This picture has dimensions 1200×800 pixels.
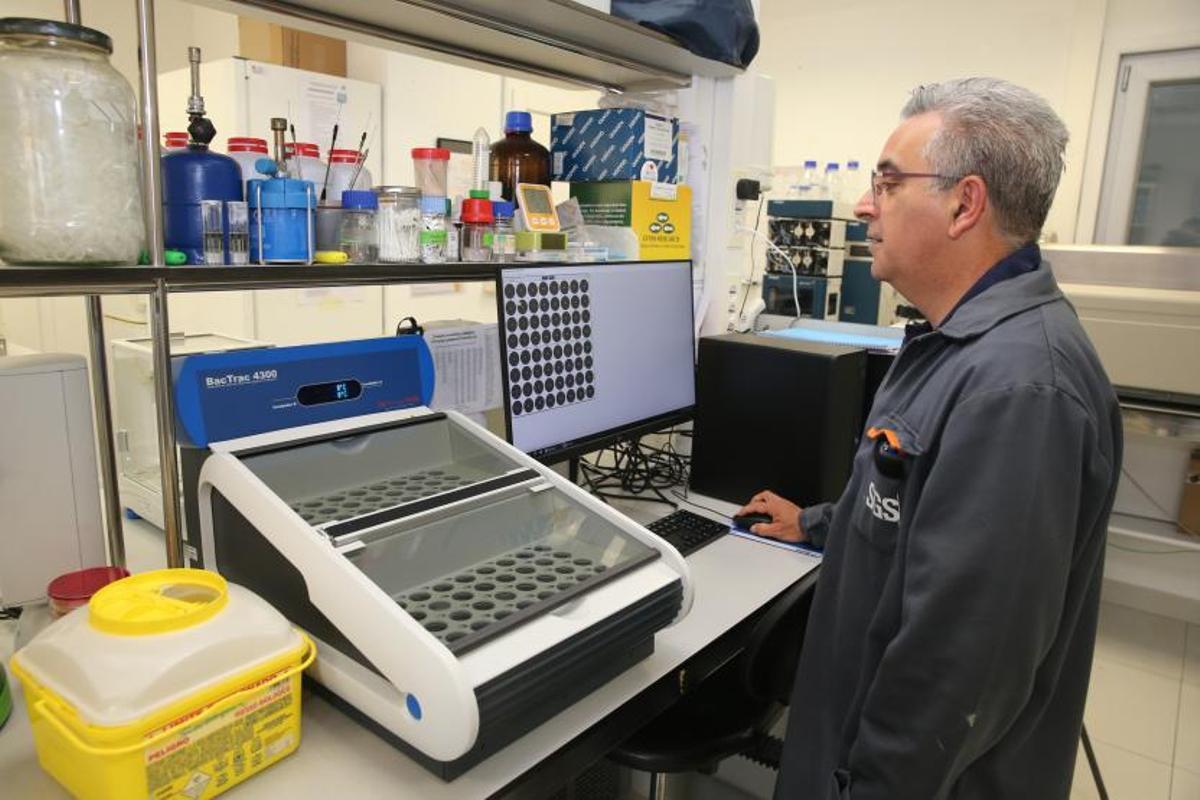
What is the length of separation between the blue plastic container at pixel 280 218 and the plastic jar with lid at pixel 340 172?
156 mm

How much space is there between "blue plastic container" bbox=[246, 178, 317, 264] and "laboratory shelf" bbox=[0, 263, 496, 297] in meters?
0.03

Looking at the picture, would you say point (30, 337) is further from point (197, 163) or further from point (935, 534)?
point (935, 534)

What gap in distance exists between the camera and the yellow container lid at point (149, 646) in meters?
0.76

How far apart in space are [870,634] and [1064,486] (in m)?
0.30

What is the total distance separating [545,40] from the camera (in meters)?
1.67

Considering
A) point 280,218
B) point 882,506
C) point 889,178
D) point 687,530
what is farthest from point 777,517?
point 280,218

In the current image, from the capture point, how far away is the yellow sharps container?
2.47 ft

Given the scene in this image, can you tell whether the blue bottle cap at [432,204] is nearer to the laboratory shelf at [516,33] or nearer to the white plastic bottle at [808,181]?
the laboratory shelf at [516,33]

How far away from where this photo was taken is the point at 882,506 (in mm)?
1032

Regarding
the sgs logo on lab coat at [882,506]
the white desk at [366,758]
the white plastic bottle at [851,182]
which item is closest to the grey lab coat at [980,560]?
the sgs logo on lab coat at [882,506]

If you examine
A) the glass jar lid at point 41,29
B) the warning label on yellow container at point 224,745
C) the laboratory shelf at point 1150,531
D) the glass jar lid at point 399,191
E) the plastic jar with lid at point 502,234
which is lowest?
the laboratory shelf at point 1150,531

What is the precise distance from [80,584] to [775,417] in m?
1.31

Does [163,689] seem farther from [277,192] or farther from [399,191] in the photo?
[399,191]

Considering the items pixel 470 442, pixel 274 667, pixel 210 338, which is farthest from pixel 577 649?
pixel 210 338
